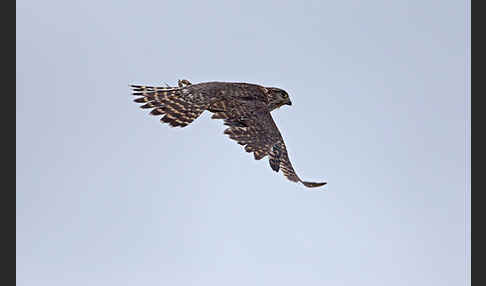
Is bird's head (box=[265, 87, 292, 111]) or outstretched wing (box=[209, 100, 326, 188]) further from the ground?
bird's head (box=[265, 87, 292, 111])

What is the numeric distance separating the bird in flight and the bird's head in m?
0.26

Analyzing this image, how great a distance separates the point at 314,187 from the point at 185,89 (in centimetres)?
229

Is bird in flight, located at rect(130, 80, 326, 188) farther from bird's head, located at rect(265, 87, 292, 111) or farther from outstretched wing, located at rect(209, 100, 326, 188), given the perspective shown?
bird's head, located at rect(265, 87, 292, 111)

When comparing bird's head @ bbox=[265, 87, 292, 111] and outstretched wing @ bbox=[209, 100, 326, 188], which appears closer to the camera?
outstretched wing @ bbox=[209, 100, 326, 188]

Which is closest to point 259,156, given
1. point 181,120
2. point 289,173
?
point 289,173

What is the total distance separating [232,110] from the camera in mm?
11375

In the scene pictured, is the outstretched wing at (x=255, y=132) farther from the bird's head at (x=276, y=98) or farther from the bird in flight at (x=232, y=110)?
the bird's head at (x=276, y=98)

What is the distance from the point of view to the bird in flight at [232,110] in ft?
35.7

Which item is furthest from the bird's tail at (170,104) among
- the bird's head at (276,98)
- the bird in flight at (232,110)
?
the bird's head at (276,98)

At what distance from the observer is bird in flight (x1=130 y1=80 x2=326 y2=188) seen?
10.9 m

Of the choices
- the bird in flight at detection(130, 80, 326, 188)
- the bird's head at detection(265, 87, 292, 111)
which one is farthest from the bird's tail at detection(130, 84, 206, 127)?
the bird's head at detection(265, 87, 292, 111)

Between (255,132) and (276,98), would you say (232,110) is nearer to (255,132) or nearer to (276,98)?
(255,132)

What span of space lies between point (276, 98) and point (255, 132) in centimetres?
121

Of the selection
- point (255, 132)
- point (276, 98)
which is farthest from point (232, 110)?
point (276, 98)
